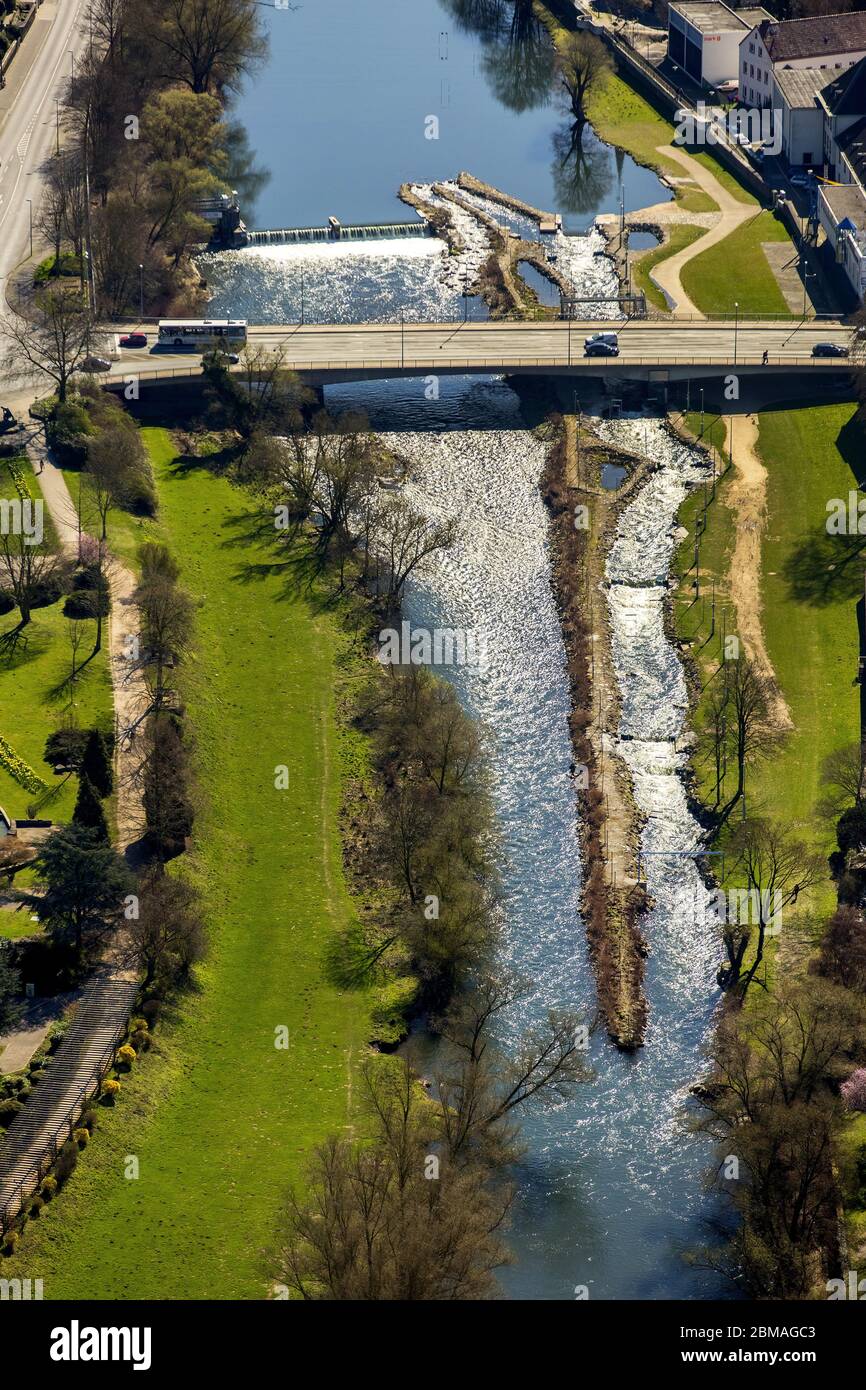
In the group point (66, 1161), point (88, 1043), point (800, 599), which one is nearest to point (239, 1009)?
point (88, 1043)

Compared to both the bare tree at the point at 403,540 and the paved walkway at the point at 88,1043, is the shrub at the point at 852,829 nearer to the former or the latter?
the bare tree at the point at 403,540

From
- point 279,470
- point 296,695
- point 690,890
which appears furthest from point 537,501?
point 690,890

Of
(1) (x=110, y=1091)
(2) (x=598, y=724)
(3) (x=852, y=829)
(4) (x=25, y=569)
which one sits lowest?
(1) (x=110, y=1091)

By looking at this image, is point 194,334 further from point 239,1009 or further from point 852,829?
point 852,829

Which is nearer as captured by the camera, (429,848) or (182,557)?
(429,848)

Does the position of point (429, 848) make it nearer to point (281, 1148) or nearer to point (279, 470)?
point (281, 1148)

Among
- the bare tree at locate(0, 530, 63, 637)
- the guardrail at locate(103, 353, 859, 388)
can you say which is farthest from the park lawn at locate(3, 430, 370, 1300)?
the guardrail at locate(103, 353, 859, 388)
